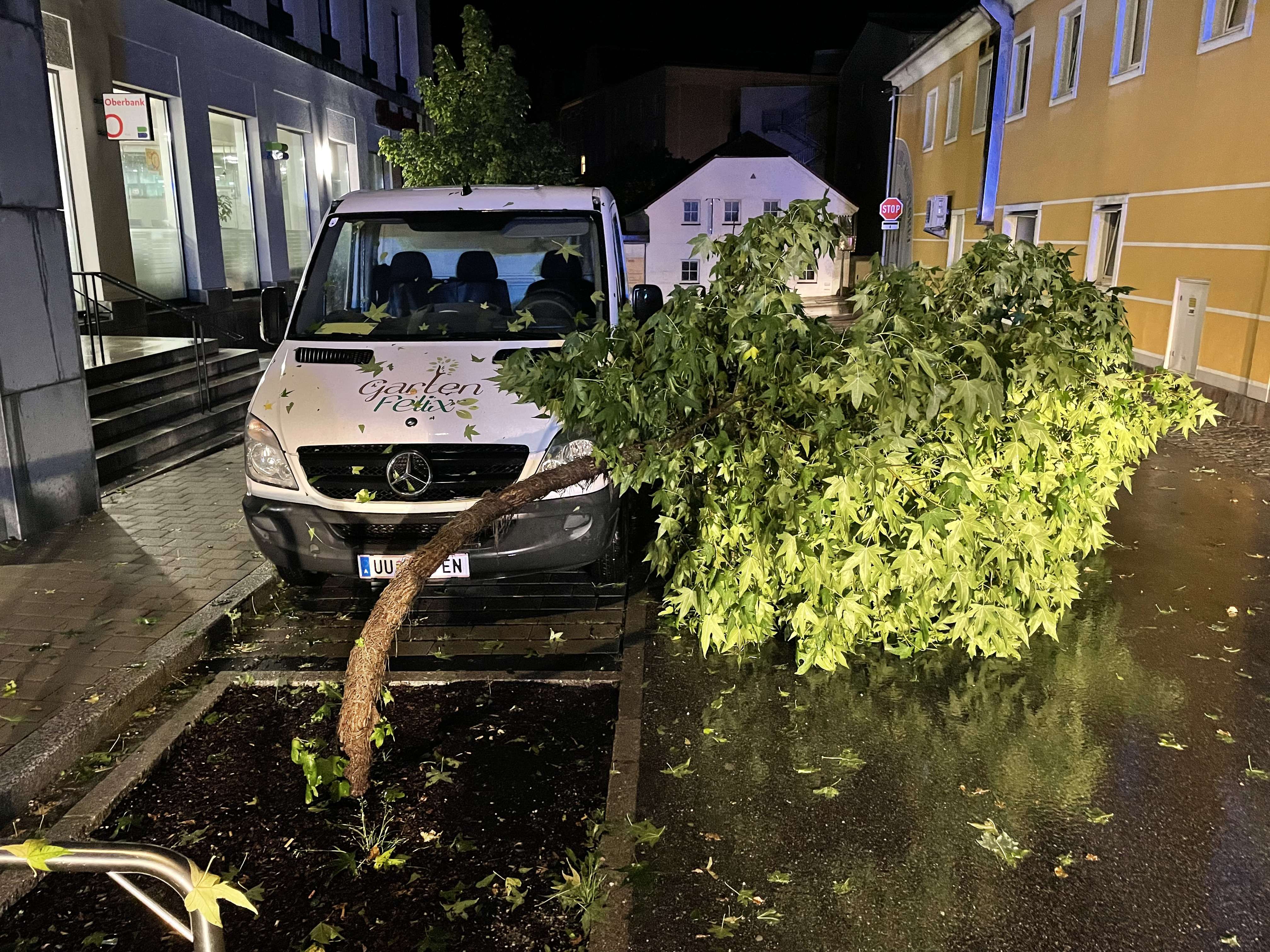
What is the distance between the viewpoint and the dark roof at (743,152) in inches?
1658

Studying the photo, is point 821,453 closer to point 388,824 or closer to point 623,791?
point 623,791

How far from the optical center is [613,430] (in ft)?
14.8

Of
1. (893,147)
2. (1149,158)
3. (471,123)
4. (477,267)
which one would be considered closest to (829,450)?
(477,267)

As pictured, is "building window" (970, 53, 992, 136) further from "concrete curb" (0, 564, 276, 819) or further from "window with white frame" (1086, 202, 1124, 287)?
"concrete curb" (0, 564, 276, 819)

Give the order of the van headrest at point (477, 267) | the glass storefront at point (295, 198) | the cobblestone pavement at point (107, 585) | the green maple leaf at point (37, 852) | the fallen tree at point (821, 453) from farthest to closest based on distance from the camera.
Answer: the glass storefront at point (295, 198) < the van headrest at point (477, 267) < the cobblestone pavement at point (107, 585) < the fallen tree at point (821, 453) < the green maple leaf at point (37, 852)

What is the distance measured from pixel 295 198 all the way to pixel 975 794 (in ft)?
69.4

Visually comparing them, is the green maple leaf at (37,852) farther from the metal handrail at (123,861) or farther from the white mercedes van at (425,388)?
the white mercedes van at (425,388)

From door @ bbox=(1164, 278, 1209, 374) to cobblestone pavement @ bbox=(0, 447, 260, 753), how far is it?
38.9 ft

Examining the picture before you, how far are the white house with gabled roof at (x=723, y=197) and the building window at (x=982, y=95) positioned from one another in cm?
1754

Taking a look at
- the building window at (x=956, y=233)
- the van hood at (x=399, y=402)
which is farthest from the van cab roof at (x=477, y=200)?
the building window at (x=956, y=233)

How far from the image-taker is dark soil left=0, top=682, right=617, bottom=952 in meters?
3.01

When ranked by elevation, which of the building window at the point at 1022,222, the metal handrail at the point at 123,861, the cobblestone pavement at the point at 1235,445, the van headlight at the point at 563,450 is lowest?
the cobblestone pavement at the point at 1235,445

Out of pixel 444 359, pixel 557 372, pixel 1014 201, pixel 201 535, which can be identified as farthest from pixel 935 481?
pixel 1014 201

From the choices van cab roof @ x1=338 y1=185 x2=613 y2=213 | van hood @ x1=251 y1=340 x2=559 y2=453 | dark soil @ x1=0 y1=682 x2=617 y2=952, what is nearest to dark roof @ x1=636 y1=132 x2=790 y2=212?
van cab roof @ x1=338 y1=185 x2=613 y2=213
